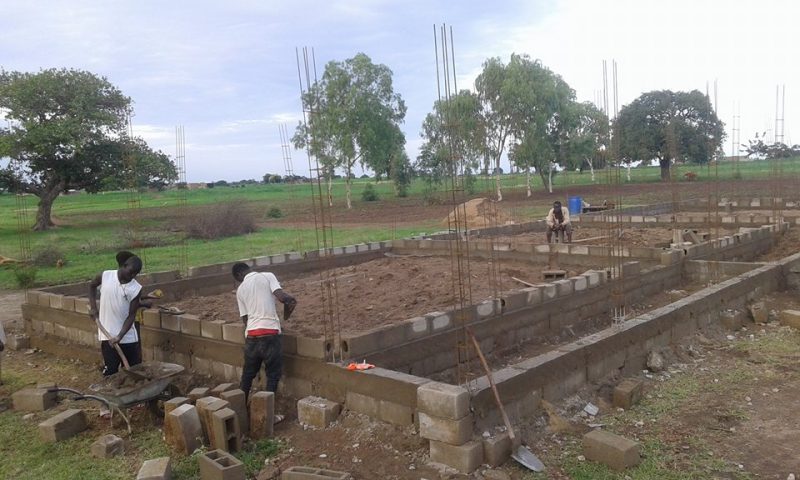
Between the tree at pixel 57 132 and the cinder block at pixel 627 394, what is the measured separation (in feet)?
66.3

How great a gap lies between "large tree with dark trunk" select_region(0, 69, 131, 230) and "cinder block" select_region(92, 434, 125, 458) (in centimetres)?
1839

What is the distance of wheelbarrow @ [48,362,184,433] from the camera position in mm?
4766

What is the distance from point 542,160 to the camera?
29.6 metres

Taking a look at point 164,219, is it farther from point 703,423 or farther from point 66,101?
point 703,423

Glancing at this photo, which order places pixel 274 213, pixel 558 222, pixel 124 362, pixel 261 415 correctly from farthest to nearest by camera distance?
pixel 274 213
pixel 558 222
pixel 124 362
pixel 261 415

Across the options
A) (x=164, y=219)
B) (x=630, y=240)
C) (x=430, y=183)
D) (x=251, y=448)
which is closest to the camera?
(x=251, y=448)

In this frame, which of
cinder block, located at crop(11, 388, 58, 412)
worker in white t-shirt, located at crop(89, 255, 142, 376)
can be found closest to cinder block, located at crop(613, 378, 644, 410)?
worker in white t-shirt, located at crop(89, 255, 142, 376)

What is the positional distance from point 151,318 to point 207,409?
8.10ft

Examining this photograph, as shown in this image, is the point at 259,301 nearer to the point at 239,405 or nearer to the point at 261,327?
the point at 261,327

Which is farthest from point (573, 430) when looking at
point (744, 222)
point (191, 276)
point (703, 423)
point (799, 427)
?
point (744, 222)

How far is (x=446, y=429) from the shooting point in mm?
4020

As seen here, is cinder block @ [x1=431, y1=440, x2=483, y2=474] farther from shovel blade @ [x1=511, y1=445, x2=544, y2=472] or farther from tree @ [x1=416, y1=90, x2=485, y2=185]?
tree @ [x1=416, y1=90, x2=485, y2=185]

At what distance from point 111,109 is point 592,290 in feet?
67.9

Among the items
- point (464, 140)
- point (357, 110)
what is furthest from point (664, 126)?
point (464, 140)
